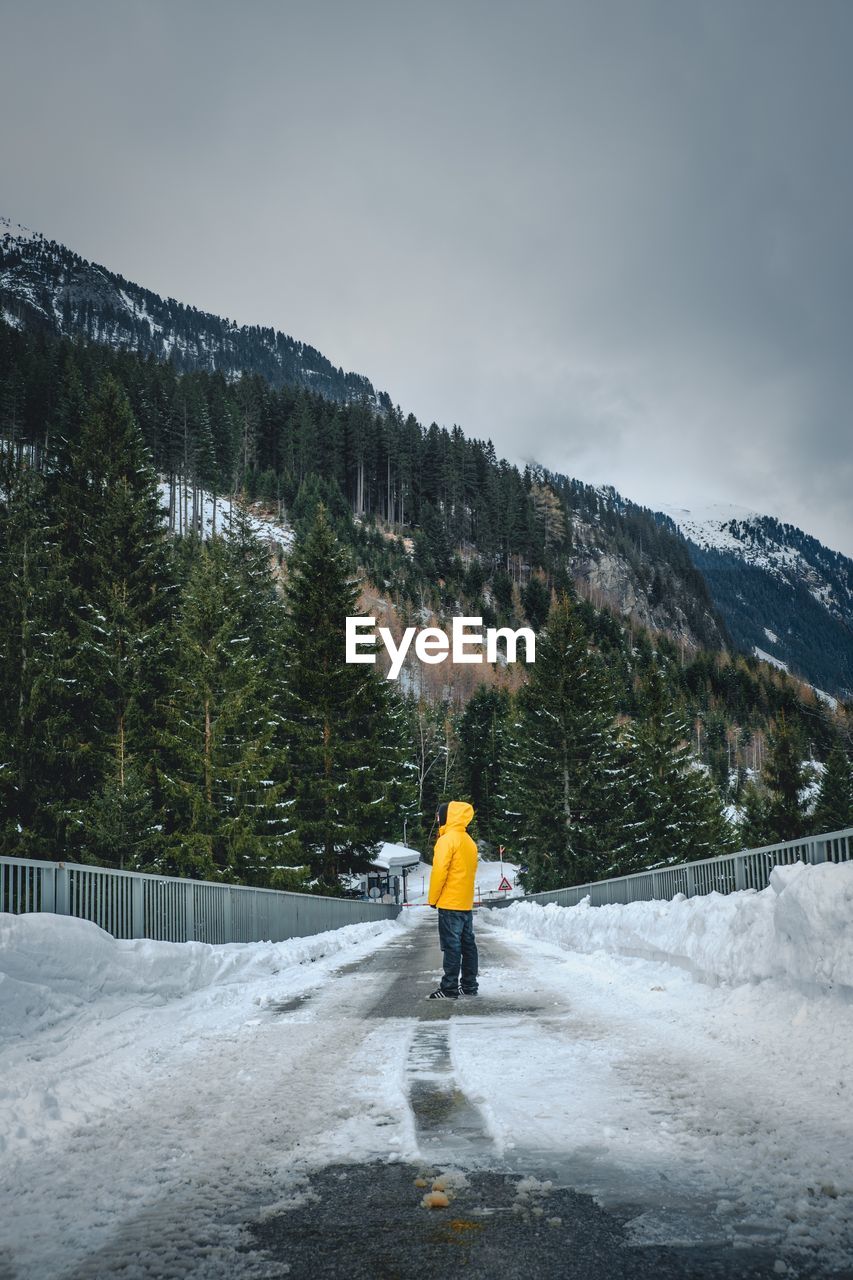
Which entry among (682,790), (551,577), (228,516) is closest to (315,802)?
(682,790)

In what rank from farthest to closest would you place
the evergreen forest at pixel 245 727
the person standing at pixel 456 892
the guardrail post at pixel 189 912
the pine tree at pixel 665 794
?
the pine tree at pixel 665 794 → the evergreen forest at pixel 245 727 → the guardrail post at pixel 189 912 → the person standing at pixel 456 892

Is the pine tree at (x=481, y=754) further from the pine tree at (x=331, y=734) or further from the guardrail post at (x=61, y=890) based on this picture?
the guardrail post at (x=61, y=890)

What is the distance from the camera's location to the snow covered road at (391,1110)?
2.76 metres

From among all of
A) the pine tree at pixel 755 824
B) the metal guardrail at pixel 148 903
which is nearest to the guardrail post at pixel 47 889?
the metal guardrail at pixel 148 903

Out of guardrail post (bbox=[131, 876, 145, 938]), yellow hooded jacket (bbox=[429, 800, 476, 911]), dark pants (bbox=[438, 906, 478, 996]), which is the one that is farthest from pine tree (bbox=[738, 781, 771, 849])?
guardrail post (bbox=[131, 876, 145, 938])

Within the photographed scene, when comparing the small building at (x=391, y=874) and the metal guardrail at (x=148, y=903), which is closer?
the metal guardrail at (x=148, y=903)

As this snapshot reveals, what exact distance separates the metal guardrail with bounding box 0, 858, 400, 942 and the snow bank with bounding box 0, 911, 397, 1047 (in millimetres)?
659

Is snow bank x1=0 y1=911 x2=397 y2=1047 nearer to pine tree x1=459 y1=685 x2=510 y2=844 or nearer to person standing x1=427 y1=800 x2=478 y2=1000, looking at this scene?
person standing x1=427 y1=800 x2=478 y2=1000

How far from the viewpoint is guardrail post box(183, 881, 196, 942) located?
1170cm

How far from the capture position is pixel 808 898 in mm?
6180

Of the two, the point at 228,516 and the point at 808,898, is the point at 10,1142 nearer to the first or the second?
the point at 808,898

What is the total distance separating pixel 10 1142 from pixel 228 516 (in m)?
53.0

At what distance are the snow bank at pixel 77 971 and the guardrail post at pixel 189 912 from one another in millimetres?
1292

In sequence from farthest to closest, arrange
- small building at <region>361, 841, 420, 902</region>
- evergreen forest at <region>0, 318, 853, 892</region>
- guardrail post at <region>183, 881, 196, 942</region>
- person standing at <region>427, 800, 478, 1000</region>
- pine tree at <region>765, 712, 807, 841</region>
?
small building at <region>361, 841, 420, 902</region> < pine tree at <region>765, 712, 807, 841</region> < evergreen forest at <region>0, 318, 853, 892</region> < guardrail post at <region>183, 881, 196, 942</region> < person standing at <region>427, 800, 478, 1000</region>
